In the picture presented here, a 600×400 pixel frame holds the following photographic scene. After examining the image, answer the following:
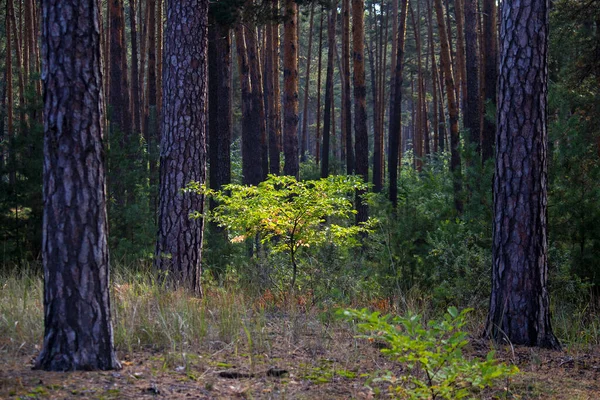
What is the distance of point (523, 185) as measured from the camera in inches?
242

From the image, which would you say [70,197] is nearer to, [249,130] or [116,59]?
[249,130]

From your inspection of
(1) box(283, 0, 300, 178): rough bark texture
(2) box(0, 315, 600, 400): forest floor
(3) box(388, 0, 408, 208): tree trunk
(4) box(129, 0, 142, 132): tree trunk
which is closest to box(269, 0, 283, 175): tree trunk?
(1) box(283, 0, 300, 178): rough bark texture

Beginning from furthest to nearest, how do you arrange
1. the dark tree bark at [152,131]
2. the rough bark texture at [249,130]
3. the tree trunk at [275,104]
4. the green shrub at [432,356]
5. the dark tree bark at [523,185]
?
1. the tree trunk at [275,104]
2. the rough bark texture at [249,130]
3. the dark tree bark at [152,131]
4. the dark tree bark at [523,185]
5. the green shrub at [432,356]

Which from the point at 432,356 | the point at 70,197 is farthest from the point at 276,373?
the point at 70,197

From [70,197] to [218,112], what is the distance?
10.6 metres

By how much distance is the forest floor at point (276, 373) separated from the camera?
161 inches

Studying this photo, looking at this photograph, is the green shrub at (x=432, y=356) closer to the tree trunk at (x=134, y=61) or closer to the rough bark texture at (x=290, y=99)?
the rough bark texture at (x=290, y=99)

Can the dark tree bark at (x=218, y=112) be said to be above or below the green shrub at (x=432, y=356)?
above

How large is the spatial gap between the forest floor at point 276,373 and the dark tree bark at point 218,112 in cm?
850

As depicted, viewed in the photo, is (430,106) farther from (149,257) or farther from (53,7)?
(53,7)

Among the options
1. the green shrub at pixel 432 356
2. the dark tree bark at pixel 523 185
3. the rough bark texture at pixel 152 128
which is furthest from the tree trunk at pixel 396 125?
the green shrub at pixel 432 356

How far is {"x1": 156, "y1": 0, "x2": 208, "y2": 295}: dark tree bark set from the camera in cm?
809

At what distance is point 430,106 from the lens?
55750 millimetres

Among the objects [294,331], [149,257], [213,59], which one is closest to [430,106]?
[213,59]
